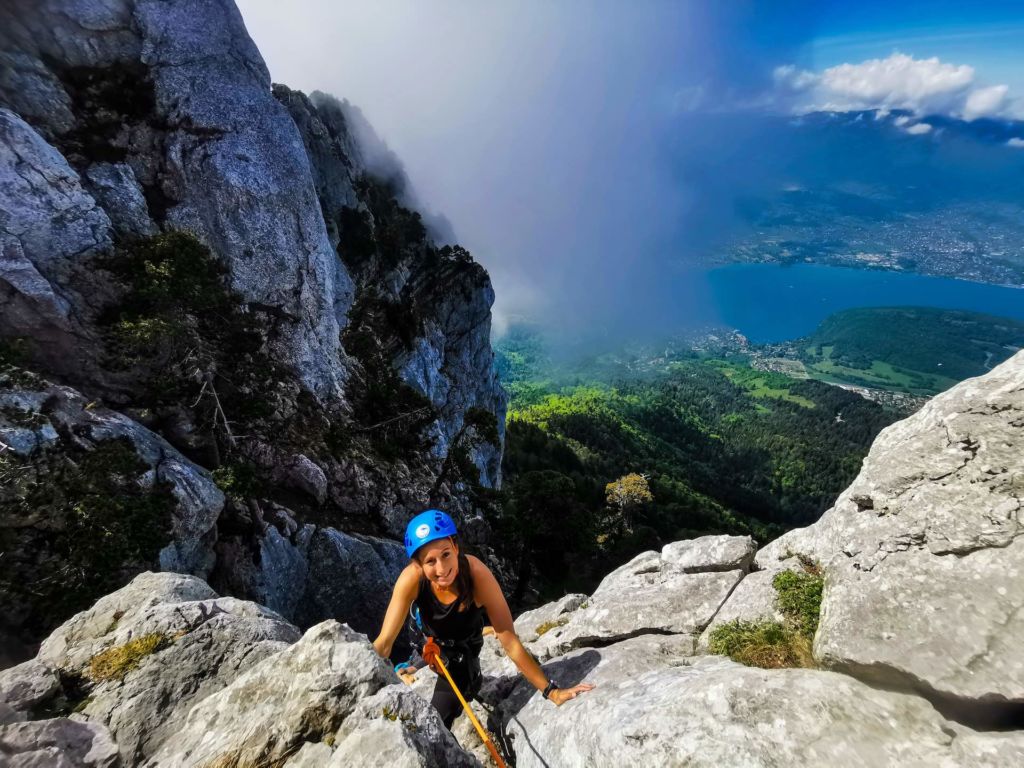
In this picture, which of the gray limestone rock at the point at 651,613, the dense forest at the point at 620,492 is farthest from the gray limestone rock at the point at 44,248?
the dense forest at the point at 620,492

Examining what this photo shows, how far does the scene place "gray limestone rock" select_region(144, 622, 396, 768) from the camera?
240 inches

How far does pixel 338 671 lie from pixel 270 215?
32566 millimetres

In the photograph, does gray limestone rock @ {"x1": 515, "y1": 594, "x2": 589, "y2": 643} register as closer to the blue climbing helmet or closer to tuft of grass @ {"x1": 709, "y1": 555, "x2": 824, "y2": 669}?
tuft of grass @ {"x1": 709, "y1": 555, "x2": 824, "y2": 669}

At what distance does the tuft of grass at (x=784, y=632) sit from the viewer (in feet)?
26.0

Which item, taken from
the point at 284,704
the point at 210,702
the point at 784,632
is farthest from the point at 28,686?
the point at 784,632

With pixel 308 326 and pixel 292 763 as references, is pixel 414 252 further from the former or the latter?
pixel 292 763

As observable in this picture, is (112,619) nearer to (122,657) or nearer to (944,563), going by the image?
(122,657)

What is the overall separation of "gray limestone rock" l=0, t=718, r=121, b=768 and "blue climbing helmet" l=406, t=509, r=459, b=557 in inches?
191

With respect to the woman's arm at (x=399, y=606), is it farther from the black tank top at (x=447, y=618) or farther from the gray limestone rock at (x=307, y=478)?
the gray limestone rock at (x=307, y=478)

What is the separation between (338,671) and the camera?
6887 mm

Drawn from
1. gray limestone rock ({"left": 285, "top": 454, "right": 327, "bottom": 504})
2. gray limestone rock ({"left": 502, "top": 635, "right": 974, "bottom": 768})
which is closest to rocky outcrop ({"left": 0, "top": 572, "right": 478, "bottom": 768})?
gray limestone rock ({"left": 502, "top": 635, "right": 974, "bottom": 768})

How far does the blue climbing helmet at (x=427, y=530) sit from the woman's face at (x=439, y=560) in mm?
132

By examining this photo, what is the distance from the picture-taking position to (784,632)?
8.54 m

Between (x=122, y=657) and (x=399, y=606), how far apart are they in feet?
18.6
